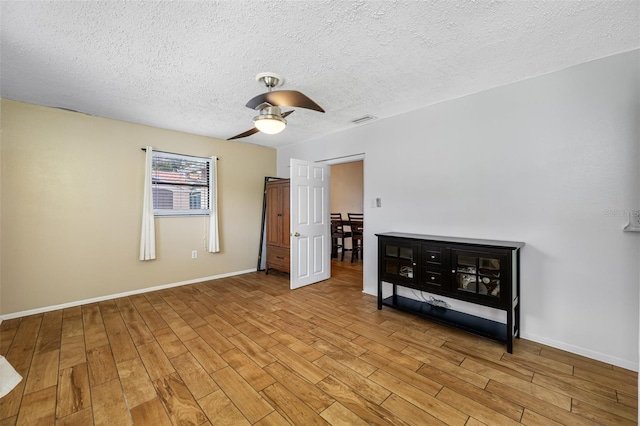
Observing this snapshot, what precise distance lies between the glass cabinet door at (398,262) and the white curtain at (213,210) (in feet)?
9.40

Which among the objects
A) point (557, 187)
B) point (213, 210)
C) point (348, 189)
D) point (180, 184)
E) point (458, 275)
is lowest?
point (458, 275)

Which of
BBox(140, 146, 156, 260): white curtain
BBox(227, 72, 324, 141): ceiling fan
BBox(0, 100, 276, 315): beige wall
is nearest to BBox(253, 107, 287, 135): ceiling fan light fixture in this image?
BBox(227, 72, 324, 141): ceiling fan

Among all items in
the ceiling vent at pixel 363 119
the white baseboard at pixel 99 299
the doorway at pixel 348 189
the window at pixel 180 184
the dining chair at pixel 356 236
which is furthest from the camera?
the doorway at pixel 348 189

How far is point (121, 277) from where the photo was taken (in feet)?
12.2

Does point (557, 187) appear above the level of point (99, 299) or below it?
above

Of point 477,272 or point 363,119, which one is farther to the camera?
point 363,119

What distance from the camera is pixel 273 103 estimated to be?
7.38ft

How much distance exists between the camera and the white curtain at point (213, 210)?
446cm

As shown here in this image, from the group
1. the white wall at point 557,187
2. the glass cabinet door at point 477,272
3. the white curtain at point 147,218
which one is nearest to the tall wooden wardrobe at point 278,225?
the white curtain at point 147,218

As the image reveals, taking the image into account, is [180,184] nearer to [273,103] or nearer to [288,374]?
[273,103]

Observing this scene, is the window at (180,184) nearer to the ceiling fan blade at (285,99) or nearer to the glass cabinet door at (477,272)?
the ceiling fan blade at (285,99)

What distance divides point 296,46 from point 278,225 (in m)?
3.19

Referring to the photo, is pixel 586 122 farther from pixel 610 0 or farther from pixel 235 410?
pixel 235 410

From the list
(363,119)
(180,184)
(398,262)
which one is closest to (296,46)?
(363,119)
